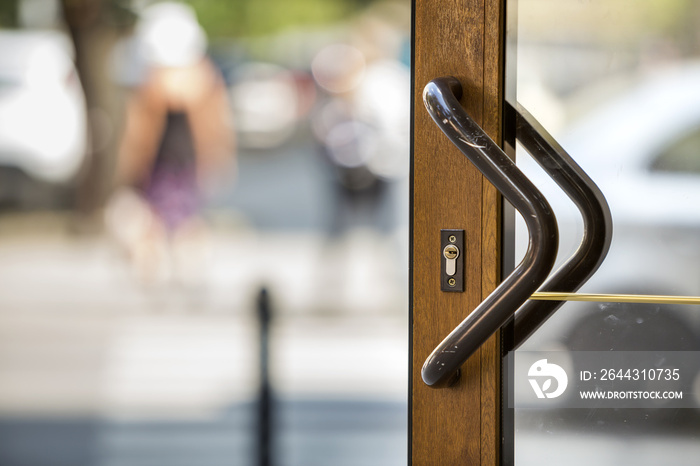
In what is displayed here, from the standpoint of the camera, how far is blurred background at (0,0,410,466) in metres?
3.23

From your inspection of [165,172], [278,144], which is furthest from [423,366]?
[278,144]

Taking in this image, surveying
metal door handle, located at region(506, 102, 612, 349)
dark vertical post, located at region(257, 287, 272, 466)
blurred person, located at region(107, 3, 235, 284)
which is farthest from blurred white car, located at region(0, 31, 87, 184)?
metal door handle, located at region(506, 102, 612, 349)

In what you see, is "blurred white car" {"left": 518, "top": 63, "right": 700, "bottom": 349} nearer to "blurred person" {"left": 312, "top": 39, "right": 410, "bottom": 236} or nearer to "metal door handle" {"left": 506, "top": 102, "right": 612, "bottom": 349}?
"metal door handle" {"left": 506, "top": 102, "right": 612, "bottom": 349}

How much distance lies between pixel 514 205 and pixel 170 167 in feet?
14.6

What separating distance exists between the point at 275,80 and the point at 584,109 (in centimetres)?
790

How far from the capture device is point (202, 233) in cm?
684

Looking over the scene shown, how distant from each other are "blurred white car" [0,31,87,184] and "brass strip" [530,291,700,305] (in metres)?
7.21

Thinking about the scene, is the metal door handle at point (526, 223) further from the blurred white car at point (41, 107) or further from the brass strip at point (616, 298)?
the blurred white car at point (41, 107)

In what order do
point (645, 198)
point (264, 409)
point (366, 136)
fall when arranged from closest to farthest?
point (645, 198), point (264, 409), point (366, 136)

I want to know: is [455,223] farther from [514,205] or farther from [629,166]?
[629,166]

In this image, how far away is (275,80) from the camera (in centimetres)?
888

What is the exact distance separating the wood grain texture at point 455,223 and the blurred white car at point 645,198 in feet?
0.38

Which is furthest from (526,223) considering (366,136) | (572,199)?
(366,136)

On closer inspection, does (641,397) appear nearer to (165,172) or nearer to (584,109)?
(584,109)
